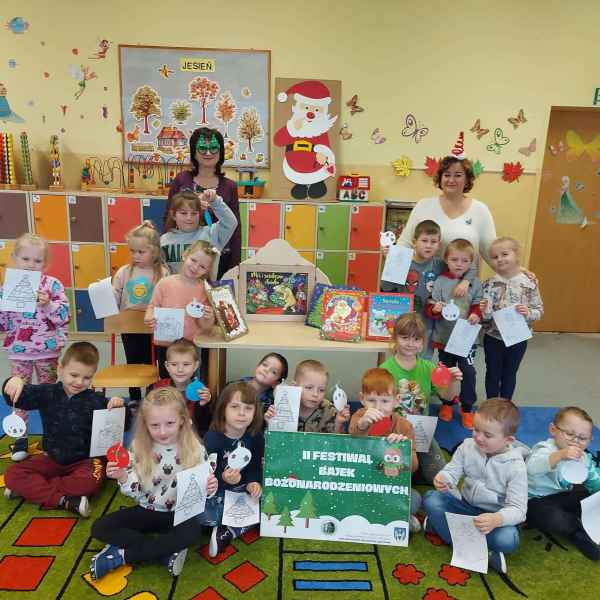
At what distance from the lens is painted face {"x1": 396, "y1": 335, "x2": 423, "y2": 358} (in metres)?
2.63

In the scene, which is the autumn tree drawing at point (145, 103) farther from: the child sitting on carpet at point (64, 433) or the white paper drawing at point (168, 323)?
the child sitting on carpet at point (64, 433)

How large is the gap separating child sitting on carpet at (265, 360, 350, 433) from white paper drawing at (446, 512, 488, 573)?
64 cm

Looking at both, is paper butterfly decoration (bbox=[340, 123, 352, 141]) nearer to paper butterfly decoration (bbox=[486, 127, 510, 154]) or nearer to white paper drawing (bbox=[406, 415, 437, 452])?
paper butterfly decoration (bbox=[486, 127, 510, 154])

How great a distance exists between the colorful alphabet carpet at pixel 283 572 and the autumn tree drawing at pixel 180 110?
3.73 m

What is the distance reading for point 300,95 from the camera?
4.86m

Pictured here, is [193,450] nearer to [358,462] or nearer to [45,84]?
[358,462]

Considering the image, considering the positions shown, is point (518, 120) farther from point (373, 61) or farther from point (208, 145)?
point (208, 145)

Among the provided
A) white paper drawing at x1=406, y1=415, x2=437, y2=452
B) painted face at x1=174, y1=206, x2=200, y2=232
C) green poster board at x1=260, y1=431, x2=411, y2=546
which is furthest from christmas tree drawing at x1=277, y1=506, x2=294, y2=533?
painted face at x1=174, y1=206, x2=200, y2=232

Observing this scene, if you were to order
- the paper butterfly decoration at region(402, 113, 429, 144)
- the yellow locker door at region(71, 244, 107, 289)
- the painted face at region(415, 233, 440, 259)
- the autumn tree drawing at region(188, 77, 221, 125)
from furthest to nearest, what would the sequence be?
the paper butterfly decoration at region(402, 113, 429, 144) → the autumn tree drawing at region(188, 77, 221, 125) → the yellow locker door at region(71, 244, 107, 289) → the painted face at region(415, 233, 440, 259)

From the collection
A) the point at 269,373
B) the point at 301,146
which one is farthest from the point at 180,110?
the point at 269,373

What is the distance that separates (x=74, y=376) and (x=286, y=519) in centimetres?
119

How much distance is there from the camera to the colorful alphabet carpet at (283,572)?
1.91 meters

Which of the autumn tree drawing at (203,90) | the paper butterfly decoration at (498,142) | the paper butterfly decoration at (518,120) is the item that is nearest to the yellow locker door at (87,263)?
the autumn tree drawing at (203,90)

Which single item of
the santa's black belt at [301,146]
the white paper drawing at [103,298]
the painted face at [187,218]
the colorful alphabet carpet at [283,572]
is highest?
the santa's black belt at [301,146]
